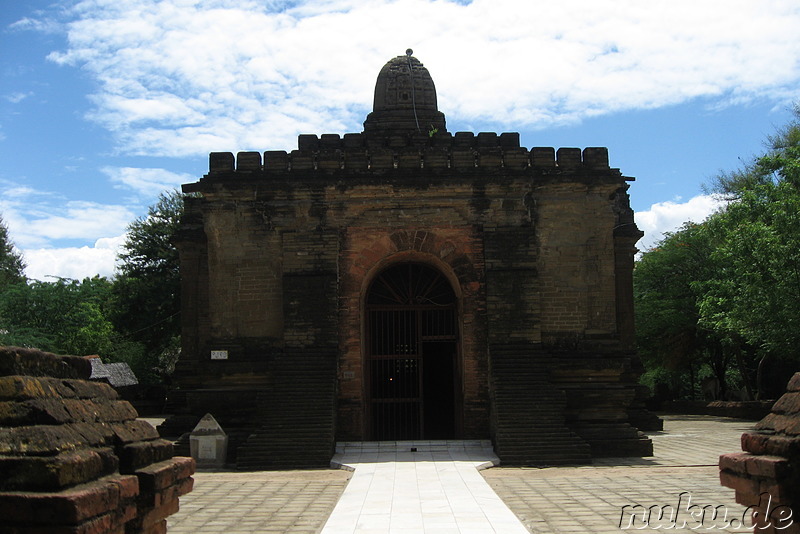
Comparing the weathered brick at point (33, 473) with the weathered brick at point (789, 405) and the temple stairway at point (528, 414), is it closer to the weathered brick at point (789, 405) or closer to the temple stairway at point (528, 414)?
the weathered brick at point (789, 405)

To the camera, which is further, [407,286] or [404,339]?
[407,286]

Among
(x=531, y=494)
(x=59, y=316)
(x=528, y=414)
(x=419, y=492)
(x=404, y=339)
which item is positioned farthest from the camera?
(x=59, y=316)

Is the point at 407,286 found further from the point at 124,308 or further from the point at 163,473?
the point at 124,308

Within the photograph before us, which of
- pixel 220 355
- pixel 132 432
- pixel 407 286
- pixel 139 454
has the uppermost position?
pixel 407 286

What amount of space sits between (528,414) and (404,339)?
11.4 ft

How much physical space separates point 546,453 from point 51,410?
10462mm

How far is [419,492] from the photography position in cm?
1042

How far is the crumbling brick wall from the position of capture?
4.82 metres

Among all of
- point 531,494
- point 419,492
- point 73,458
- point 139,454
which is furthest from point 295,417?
point 73,458

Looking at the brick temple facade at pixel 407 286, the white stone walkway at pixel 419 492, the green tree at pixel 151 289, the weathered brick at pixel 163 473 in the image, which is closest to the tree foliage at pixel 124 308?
the green tree at pixel 151 289

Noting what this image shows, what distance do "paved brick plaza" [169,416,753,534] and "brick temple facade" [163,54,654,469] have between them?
2226 mm

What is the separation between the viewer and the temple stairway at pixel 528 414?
525 inches

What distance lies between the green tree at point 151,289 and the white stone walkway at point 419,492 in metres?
21.7

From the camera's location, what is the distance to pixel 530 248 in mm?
15516
